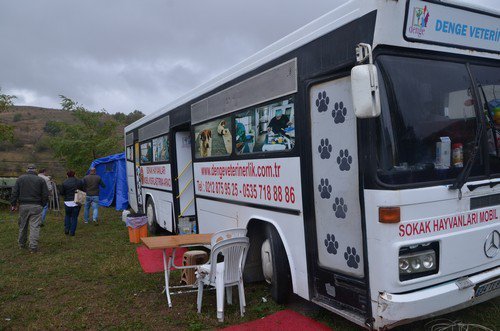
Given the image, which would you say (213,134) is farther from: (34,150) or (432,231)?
(34,150)

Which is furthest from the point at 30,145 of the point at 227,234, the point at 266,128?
the point at 266,128

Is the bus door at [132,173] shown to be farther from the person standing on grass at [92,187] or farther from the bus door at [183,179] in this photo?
the bus door at [183,179]

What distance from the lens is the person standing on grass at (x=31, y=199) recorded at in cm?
840

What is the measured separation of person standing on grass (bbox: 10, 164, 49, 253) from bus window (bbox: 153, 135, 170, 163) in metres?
2.34

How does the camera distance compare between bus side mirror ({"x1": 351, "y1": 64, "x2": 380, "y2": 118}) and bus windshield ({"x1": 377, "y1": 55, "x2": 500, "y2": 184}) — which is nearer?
bus side mirror ({"x1": 351, "y1": 64, "x2": 380, "y2": 118})

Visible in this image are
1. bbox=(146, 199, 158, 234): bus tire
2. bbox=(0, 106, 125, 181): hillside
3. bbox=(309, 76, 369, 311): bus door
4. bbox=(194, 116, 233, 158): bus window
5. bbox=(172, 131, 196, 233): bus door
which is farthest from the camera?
bbox=(0, 106, 125, 181): hillside

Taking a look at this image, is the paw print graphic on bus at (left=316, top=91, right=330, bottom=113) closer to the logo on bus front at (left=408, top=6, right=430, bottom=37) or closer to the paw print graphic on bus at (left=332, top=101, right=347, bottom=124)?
the paw print graphic on bus at (left=332, top=101, right=347, bottom=124)

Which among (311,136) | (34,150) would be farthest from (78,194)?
(34,150)

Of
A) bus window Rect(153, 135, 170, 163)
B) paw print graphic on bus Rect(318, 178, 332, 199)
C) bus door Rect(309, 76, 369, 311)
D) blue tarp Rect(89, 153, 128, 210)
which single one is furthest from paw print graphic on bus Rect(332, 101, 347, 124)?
blue tarp Rect(89, 153, 128, 210)

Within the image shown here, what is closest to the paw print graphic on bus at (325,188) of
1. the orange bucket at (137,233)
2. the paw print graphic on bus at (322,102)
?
the paw print graphic on bus at (322,102)

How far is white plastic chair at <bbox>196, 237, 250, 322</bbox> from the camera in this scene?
451 centimetres

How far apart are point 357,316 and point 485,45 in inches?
104

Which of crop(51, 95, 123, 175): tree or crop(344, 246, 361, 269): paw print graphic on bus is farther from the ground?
crop(51, 95, 123, 175): tree

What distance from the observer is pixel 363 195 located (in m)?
3.43
